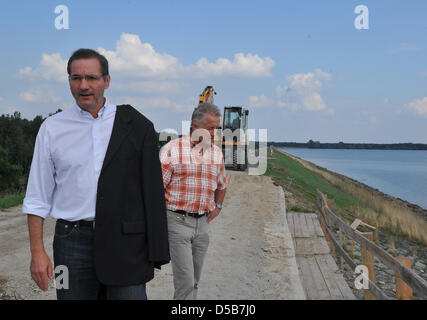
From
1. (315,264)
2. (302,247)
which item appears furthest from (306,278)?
(302,247)

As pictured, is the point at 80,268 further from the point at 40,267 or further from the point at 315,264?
the point at 315,264

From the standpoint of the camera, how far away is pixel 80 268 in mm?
2439

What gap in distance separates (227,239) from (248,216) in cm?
300

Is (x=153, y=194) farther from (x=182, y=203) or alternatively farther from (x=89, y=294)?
(x=182, y=203)

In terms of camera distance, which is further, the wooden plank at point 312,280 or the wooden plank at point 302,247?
the wooden plank at point 302,247

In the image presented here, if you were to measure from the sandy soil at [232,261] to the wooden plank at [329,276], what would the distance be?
0.56 meters

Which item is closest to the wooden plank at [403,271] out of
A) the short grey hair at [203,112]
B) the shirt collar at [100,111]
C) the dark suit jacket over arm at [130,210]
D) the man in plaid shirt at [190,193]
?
the man in plaid shirt at [190,193]

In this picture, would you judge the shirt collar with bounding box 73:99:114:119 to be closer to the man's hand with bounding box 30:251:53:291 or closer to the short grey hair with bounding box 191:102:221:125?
the man's hand with bounding box 30:251:53:291

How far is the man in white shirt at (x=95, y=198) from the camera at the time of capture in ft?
7.86

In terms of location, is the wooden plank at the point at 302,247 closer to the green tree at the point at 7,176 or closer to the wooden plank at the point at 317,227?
the wooden plank at the point at 317,227

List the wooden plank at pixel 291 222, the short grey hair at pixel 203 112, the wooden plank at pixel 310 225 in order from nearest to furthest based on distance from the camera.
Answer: the short grey hair at pixel 203 112
the wooden plank at pixel 310 225
the wooden plank at pixel 291 222

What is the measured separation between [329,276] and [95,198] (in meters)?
5.96

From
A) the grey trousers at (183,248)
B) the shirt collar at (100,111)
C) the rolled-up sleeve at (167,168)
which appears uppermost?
the shirt collar at (100,111)

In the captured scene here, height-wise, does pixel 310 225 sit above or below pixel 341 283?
below
